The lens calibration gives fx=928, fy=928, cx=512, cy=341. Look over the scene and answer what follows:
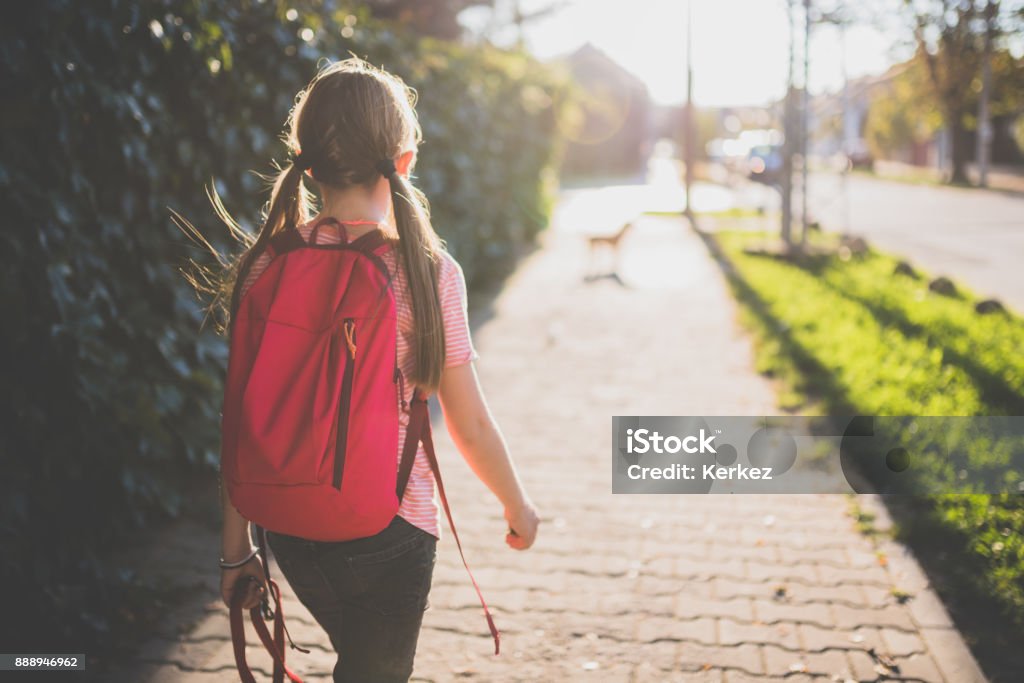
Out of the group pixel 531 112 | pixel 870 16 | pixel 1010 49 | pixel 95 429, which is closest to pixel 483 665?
pixel 95 429

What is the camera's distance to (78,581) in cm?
364

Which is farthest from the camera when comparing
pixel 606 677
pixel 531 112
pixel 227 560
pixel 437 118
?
pixel 531 112

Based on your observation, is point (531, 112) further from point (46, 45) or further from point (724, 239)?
point (46, 45)

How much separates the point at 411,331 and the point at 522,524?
1.78 feet

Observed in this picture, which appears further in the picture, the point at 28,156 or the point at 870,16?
the point at 870,16

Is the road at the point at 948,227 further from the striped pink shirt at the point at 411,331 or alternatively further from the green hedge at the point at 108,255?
the striped pink shirt at the point at 411,331

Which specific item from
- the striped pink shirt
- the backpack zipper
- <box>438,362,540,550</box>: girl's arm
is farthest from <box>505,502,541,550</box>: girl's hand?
the backpack zipper

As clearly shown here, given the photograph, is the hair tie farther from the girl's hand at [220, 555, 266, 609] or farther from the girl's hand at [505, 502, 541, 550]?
the girl's hand at [220, 555, 266, 609]

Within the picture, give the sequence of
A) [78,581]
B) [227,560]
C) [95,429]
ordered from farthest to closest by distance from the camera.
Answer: [95,429] → [78,581] → [227,560]

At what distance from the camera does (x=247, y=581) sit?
2234mm

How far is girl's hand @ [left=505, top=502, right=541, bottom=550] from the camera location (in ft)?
7.14

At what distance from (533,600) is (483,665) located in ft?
1.89

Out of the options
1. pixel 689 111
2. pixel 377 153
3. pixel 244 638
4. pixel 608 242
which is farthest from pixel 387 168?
pixel 689 111

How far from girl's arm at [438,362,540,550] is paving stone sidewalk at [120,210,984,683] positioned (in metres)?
1.42
